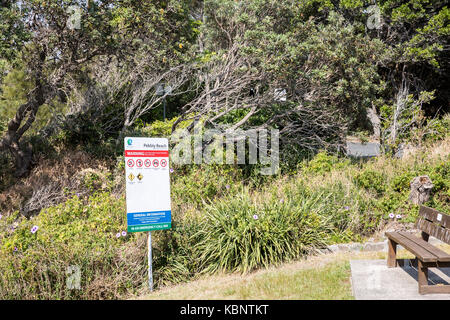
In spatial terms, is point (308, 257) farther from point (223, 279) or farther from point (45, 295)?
point (45, 295)

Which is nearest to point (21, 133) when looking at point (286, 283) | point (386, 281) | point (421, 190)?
point (286, 283)

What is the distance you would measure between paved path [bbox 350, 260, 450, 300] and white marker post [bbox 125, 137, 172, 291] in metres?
2.65

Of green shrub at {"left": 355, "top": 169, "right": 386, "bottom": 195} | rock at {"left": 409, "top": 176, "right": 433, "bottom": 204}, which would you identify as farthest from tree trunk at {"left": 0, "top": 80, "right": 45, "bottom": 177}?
rock at {"left": 409, "top": 176, "right": 433, "bottom": 204}

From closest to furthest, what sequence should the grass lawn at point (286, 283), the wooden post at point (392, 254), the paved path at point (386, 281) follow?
the paved path at point (386, 281) → the grass lawn at point (286, 283) → the wooden post at point (392, 254)

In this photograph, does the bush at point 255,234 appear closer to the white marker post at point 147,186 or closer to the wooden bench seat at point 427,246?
the white marker post at point 147,186

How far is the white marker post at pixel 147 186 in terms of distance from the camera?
18.6ft

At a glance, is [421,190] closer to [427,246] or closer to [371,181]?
[371,181]

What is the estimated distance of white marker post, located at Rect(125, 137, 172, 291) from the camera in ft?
18.6

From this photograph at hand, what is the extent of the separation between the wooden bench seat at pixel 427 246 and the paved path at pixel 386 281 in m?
A: 0.10

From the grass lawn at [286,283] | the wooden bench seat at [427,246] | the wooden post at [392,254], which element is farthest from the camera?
the wooden post at [392,254]

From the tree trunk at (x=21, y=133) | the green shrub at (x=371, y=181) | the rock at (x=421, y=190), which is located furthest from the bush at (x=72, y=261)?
the tree trunk at (x=21, y=133)

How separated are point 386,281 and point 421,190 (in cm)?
356

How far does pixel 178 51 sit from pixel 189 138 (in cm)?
256

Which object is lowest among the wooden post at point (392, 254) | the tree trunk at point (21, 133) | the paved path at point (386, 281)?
the paved path at point (386, 281)
